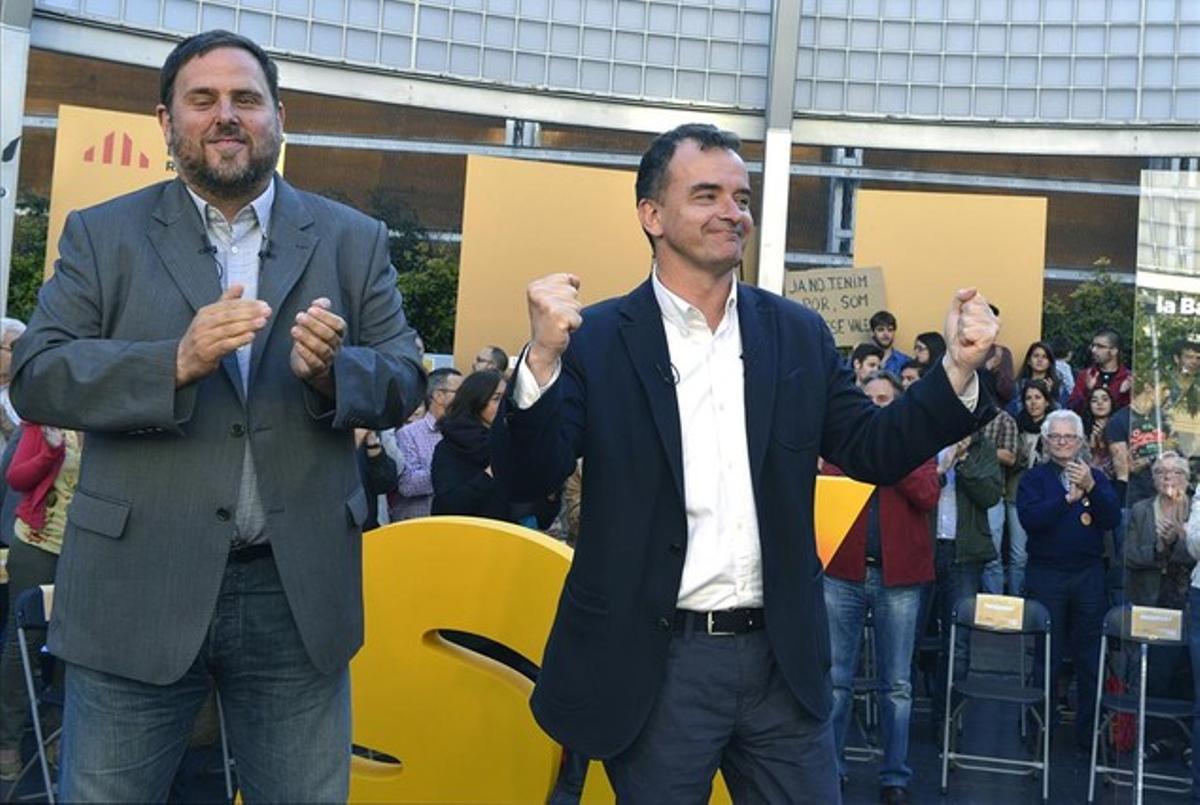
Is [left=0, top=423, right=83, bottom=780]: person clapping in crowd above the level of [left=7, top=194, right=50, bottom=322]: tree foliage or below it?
below

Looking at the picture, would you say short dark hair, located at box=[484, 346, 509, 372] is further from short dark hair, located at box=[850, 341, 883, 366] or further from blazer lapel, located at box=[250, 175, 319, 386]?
blazer lapel, located at box=[250, 175, 319, 386]

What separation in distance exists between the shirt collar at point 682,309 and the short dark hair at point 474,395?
11.6 ft

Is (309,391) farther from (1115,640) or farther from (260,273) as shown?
(1115,640)

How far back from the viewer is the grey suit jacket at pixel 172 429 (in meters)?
2.60

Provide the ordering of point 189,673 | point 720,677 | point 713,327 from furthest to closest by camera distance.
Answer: point 713,327 < point 720,677 < point 189,673

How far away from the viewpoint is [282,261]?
2812mm

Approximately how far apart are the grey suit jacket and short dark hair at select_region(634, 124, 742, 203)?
2.82 feet

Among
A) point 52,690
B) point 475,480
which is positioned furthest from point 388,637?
point 52,690

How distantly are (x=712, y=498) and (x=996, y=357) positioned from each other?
7.08m

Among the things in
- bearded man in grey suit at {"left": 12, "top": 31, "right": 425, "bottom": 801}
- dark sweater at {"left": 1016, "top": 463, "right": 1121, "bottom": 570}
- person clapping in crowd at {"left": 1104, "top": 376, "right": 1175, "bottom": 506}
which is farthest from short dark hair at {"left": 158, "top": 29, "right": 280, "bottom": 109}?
dark sweater at {"left": 1016, "top": 463, "right": 1121, "bottom": 570}

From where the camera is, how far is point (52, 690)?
663 centimetres

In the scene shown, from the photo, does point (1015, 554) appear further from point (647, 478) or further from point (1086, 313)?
point (647, 478)

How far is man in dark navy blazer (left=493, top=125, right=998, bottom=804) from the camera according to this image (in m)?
3.12

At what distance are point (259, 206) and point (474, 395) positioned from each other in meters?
4.07
